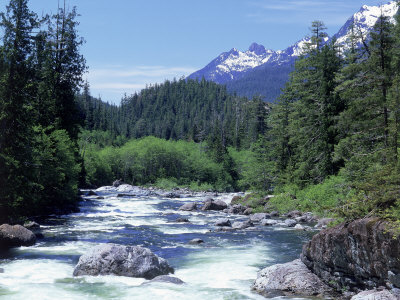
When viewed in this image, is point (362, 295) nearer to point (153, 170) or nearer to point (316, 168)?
point (316, 168)

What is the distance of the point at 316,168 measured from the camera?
33531 mm

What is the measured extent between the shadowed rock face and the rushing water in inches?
87.8

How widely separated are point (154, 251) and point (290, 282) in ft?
26.6

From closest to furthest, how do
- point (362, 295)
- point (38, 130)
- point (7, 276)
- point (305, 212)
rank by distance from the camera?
point (362, 295) < point (7, 276) < point (38, 130) < point (305, 212)

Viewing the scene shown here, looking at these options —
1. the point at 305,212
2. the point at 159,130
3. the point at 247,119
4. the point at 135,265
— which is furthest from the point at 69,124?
the point at 159,130

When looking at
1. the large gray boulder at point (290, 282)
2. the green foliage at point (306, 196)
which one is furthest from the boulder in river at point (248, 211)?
the large gray boulder at point (290, 282)

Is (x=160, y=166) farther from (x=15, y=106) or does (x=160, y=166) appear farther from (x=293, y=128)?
(x=15, y=106)

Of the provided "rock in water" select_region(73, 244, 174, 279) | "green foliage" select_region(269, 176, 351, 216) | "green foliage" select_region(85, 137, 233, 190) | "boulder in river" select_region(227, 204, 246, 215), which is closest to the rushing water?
"rock in water" select_region(73, 244, 174, 279)

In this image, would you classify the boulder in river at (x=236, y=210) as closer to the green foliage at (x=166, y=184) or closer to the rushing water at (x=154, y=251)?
the rushing water at (x=154, y=251)

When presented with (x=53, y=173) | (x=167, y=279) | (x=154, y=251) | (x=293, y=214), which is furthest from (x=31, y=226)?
(x=293, y=214)

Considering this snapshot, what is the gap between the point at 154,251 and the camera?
56.9ft

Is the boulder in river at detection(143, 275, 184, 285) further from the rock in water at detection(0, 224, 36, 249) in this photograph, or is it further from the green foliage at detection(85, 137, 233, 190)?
the green foliage at detection(85, 137, 233, 190)

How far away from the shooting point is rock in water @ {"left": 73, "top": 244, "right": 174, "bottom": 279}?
12.6 metres

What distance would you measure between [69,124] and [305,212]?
76.7ft
